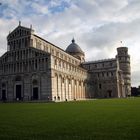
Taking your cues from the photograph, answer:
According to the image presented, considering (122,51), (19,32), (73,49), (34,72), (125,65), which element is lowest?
(34,72)

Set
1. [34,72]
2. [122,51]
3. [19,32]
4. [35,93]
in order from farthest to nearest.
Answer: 1. [122,51]
2. [19,32]
3. [34,72]
4. [35,93]

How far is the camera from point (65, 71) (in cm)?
5862

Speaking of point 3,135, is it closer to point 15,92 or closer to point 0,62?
point 15,92

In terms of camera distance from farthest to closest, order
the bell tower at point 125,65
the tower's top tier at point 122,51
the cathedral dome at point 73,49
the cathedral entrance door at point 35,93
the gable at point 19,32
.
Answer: the tower's top tier at point 122,51, the bell tower at point 125,65, the cathedral dome at point 73,49, the gable at point 19,32, the cathedral entrance door at point 35,93

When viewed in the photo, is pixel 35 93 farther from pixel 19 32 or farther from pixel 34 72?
pixel 19 32

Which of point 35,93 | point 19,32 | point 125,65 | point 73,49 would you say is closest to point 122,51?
point 125,65

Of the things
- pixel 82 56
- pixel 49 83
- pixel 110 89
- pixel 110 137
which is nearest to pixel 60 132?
pixel 110 137

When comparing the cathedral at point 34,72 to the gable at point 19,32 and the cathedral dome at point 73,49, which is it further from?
the cathedral dome at point 73,49

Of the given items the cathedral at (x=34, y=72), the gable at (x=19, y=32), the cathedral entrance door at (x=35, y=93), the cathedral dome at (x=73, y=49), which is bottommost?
the cathedral entrance door at (x=35, y=93)

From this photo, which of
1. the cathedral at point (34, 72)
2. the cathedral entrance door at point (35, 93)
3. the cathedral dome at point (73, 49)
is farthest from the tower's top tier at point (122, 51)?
the cathedral entrance door at point (35, 93)

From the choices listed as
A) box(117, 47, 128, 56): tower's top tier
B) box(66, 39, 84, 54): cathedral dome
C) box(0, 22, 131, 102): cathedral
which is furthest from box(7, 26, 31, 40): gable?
box(117, 47, 128, 56): tower's top tier

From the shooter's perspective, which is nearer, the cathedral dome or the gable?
the gable

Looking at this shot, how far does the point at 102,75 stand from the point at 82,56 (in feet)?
42.2

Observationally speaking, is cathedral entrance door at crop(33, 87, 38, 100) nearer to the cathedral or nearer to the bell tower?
the cathedral
